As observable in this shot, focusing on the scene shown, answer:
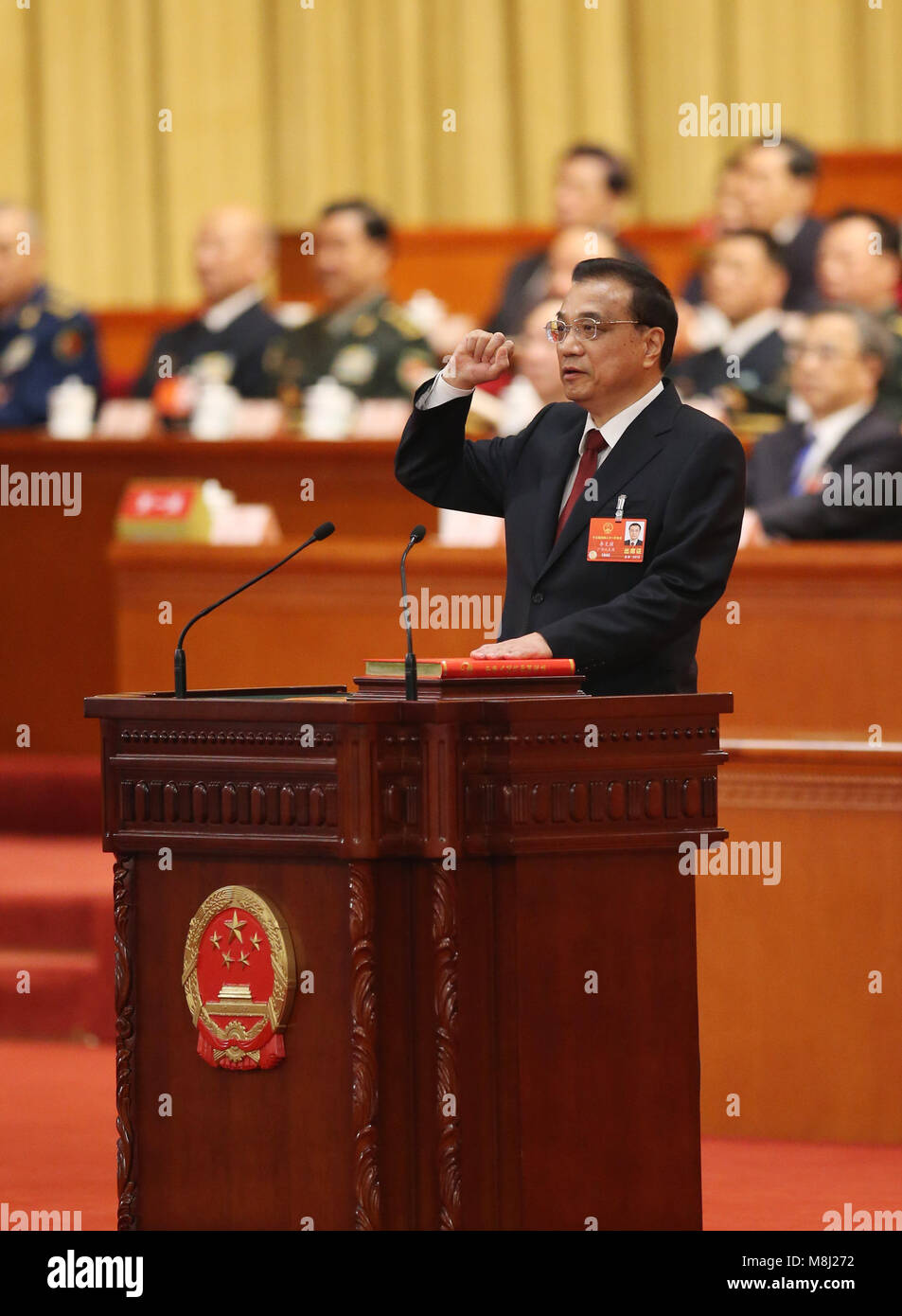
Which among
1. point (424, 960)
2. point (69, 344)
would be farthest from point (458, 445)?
point (69, 344)

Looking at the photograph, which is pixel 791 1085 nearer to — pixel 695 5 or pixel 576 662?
pixel 576 662

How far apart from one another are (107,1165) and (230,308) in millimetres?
3976

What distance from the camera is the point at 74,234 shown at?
10352mm

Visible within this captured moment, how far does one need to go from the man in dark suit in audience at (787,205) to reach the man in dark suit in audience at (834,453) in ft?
4.31

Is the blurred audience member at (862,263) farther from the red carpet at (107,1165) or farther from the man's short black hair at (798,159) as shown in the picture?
the red carpet at (107,1165)

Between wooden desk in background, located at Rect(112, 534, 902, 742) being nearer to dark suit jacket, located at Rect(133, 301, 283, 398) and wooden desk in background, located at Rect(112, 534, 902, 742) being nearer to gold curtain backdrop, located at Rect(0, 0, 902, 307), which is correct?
dark suit jacket, located at Rect(133, 301, 283, 398)

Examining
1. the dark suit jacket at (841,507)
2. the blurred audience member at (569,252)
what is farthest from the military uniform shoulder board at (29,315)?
the dark suit jacket at (841,507)

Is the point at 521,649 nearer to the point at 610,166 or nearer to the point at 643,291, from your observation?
the point at 643,291

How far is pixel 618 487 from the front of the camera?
111 inches

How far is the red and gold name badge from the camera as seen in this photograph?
2.79 m

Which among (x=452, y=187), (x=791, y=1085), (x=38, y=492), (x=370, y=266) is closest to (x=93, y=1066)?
(x=791, y=1085)

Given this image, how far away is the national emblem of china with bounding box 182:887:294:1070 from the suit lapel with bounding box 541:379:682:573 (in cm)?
63
